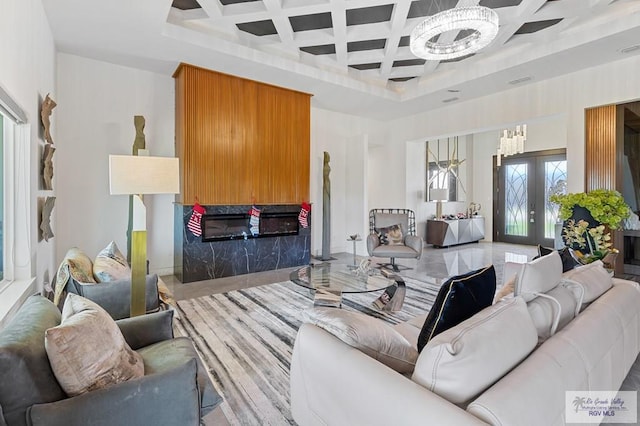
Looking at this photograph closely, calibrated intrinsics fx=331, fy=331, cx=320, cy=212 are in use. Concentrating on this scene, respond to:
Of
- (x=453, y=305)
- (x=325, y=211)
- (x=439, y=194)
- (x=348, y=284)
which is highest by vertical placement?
(x=439, y=194)

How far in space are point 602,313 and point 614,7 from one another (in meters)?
3.93

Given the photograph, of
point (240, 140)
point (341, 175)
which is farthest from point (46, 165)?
point (341, 175)

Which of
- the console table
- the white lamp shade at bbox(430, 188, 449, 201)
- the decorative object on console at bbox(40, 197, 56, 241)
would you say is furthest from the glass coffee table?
the white lamp shade at bbox(430, 188, 449, 201)

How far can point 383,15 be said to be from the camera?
3941 mm

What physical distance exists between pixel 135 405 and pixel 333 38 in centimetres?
438

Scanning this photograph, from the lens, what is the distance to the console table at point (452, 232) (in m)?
7.67

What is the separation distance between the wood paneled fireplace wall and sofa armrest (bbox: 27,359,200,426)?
12.2ft

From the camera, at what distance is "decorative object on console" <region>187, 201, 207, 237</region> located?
15.2 ft

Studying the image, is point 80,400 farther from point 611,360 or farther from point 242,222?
point 242,222

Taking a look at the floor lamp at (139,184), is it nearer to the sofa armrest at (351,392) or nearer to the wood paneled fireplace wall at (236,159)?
the sofa armrest at (351,392)

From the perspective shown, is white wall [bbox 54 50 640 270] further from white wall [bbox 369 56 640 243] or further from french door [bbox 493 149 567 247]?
french door [bbox 493 149 567 247]

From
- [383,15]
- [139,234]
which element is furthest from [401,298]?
[383,15]

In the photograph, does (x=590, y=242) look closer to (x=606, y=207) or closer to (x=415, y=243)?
(x=606, y=207)

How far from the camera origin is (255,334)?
2887 millimetres
